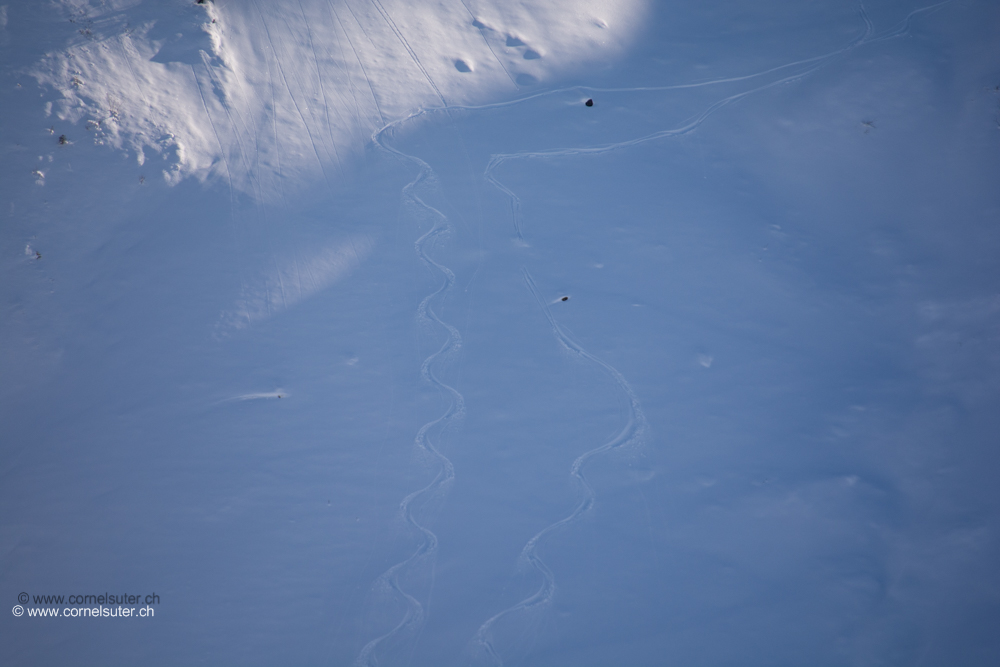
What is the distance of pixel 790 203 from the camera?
14.1ft

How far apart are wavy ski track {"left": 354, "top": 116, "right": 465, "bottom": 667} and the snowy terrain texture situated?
2cm

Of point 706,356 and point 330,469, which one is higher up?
point 706,356

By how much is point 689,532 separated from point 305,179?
3.80 meters

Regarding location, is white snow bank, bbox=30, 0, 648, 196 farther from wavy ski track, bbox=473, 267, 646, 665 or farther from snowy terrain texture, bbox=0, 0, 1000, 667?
wavy ski track, bbox=473, 267, 646, 665

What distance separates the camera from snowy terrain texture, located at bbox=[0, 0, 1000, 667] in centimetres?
376

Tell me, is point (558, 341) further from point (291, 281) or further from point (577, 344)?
point (291, 281)

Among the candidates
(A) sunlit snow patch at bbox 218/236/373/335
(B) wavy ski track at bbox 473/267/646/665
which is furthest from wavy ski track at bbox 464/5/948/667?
(A) sunlit snow patch at bbox 218/236/373/335

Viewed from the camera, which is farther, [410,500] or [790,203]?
[790,203]

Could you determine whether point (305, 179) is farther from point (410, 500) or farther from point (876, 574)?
point (876, 574)

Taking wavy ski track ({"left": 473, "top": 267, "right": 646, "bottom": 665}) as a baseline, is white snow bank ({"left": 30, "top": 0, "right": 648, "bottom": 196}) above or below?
above

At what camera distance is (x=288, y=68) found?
4.31 m

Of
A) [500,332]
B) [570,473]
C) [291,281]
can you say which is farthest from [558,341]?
[291,281]

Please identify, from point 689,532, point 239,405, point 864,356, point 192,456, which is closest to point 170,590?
point 192,456

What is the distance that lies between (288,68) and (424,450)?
310cm
